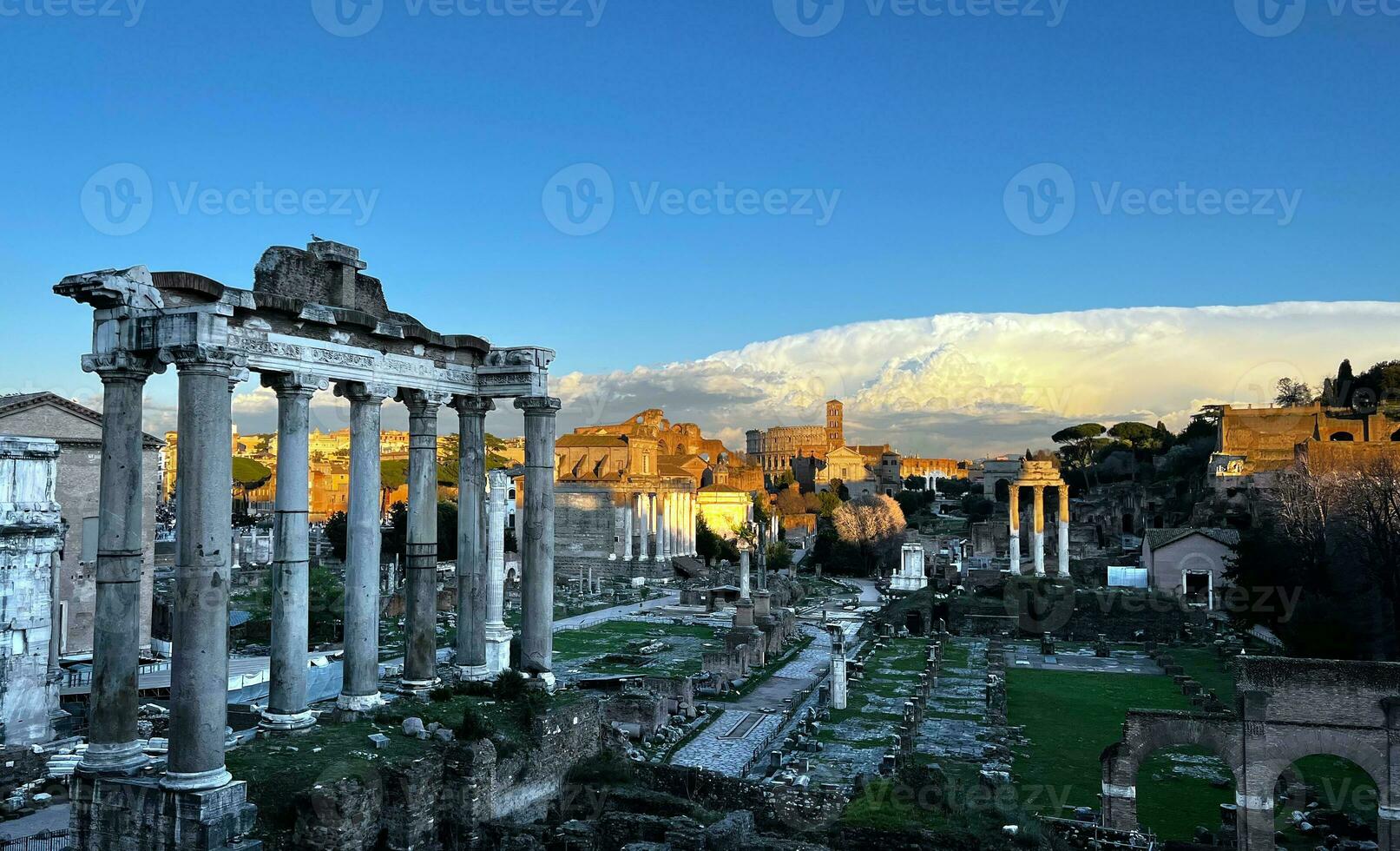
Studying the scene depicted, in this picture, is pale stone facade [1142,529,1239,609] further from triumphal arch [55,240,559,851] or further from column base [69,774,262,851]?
column base [69,774,262,851]

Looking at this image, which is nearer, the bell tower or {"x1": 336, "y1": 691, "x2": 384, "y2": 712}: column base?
{"x1": 336, "y1": 691, "x2": 384, "y2": 712}: column base

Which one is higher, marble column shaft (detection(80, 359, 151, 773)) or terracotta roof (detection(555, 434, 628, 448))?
terracotta roof (detection(555, 434, 628, 448))

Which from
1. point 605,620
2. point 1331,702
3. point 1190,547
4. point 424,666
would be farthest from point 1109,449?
point 424,666

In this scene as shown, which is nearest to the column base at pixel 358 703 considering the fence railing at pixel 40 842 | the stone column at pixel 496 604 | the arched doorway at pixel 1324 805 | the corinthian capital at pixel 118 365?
the stone column at pixel 496 604

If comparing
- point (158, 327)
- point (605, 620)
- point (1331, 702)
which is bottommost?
point (605, 620)

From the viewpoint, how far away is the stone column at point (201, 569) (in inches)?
339

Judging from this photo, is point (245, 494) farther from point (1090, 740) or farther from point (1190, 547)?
point (1090, 740)

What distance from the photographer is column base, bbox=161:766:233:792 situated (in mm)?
8445

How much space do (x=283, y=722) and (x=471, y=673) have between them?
311 centimetres

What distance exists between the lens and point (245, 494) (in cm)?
8281

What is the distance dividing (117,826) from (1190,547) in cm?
4796

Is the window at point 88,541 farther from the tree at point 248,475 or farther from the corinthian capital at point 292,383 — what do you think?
the tree at point 248,475

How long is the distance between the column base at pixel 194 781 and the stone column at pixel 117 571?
0.87 meters

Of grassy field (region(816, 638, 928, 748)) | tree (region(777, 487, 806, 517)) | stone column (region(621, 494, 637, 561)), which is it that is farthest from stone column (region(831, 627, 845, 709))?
tree (region(777, 487, 806, 517))
